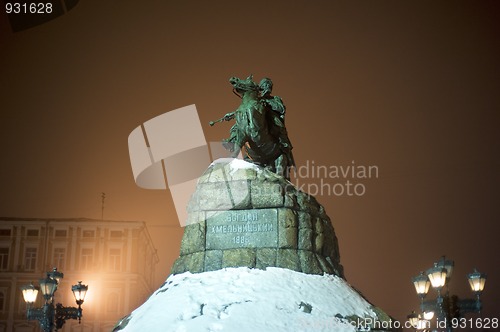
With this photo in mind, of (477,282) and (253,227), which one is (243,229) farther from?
(477,282)

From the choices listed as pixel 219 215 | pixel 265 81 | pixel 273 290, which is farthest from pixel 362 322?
pixel 265 81

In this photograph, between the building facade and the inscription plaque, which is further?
the building facade

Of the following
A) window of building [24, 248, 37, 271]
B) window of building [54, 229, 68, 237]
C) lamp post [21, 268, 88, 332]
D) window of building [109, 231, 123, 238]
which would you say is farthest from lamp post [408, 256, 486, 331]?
window of building [24, 248, 37, 271]

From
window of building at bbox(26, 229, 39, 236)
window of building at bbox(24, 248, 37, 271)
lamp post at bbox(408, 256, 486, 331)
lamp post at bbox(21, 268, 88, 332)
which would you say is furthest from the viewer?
window of building at bbox(26, 229, 39, 236)

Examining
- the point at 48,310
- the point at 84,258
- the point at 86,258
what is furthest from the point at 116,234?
the point at 48,310

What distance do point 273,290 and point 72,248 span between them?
44.6 meters

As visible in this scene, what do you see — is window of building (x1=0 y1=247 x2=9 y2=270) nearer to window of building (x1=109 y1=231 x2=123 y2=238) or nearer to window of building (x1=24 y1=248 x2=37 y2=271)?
window of building (x1=24 y1=248 x2=37 y2=271)

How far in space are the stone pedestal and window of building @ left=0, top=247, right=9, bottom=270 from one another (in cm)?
4333

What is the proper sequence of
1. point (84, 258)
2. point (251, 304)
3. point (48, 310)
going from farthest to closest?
point (84, 258) → point (48, 310) → point (251, 304)

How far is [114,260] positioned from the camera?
51.8 metres

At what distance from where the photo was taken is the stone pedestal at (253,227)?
35.0 ft

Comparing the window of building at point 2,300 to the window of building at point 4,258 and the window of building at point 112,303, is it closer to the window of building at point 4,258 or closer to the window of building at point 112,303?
the window of building at point 4,258

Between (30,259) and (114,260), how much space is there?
6459 mm

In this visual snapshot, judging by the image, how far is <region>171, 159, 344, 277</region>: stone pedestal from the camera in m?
10.7
